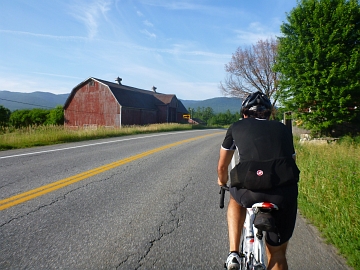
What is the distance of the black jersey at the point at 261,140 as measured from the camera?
8.49ft

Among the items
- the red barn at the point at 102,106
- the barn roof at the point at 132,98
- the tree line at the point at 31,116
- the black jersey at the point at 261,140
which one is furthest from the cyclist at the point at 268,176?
the tree line at the point at 31,116

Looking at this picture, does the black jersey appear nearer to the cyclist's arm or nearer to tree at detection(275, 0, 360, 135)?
the cyclist's arm

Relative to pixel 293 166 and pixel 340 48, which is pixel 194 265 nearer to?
pixel 293 166

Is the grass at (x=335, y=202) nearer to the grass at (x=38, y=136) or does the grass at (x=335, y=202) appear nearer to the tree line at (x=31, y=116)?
the grass at (x=38, y=136)

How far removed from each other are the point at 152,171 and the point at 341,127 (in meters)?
11.5

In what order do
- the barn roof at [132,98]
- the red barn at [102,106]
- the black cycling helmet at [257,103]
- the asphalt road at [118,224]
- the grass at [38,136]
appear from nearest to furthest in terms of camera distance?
the black cycling helmet at [257,103]
the asphalt road at [118,224]
the grass at [38,136]
the red barn at [102,106]
the barn roof at [132,98]

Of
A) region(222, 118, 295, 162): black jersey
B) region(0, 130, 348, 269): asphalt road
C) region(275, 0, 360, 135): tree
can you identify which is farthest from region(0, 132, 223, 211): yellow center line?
region(275, 0, 360, 135): tree

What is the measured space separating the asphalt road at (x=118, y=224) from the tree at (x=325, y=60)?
27.4 feet

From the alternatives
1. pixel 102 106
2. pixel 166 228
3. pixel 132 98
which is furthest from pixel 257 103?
pixel 132 98

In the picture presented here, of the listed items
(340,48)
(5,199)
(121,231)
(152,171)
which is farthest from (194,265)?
(340,48)

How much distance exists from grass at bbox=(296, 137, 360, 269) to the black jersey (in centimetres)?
186

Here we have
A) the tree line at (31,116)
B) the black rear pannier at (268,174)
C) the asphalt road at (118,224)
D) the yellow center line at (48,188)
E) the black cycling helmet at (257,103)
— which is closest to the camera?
the black rear pannier at (268,174)

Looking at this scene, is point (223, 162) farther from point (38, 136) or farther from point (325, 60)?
point (38, 136)

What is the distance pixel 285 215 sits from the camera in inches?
101
